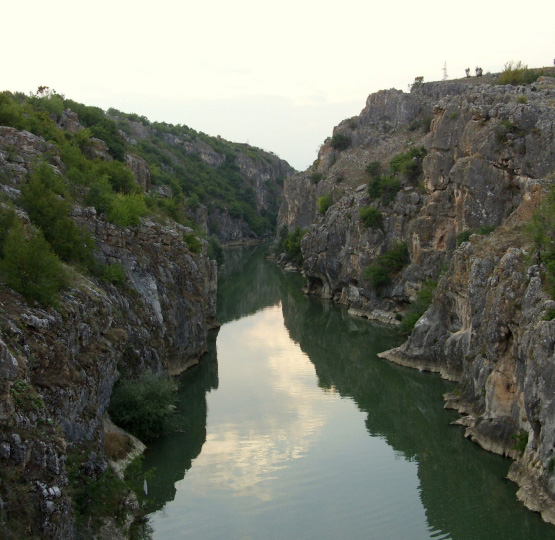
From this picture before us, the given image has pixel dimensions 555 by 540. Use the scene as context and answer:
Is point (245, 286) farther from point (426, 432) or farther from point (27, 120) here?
point (426, 432)

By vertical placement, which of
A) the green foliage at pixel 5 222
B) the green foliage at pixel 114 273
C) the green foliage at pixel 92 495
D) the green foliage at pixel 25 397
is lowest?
the green foliage at pixel 92 495

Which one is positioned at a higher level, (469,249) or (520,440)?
(469,249)

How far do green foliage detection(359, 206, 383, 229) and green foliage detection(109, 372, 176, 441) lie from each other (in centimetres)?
3273

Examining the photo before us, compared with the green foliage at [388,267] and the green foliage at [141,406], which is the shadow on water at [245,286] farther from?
the green foliage at [141,406]

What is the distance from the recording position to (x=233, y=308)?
6106cm

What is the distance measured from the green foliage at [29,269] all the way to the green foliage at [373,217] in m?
38.5

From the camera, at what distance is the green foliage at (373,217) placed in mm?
55719

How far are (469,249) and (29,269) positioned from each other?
20.8 meters

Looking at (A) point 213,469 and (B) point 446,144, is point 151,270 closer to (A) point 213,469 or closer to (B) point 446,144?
(A) point 213,469

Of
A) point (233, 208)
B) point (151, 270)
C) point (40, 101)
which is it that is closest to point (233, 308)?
point (40, 101)

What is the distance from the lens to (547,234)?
24.1 meters

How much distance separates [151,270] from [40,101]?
66.5 ft

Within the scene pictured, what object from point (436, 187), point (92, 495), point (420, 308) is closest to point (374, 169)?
point (436, 187)

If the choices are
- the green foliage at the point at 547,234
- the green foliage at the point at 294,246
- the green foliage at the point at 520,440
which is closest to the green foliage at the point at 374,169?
the green foliage at the point at 294,246
